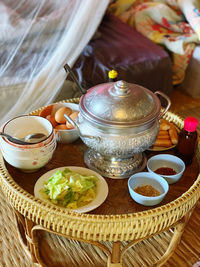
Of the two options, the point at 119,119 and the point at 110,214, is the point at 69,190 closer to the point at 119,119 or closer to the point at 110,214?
the point at 110,214

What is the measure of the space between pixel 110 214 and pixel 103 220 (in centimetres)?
7

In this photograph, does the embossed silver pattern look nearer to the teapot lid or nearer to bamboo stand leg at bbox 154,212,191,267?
the teapot lid

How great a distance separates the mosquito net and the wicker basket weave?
705 mm

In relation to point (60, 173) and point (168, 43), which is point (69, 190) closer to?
point (60, 173)

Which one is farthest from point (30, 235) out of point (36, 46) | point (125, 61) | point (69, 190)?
point (125, 61)

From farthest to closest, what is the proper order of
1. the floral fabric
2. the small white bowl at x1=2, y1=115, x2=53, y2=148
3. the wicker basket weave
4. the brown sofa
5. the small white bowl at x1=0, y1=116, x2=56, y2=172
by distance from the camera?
the floral fabric → the brown sofa → the small white bowl at x1=2, y1=115, x2=53, y2=148 → the small white bowl at x1=0, y1=116, x2=56, y2=172 → the wicker basket weave

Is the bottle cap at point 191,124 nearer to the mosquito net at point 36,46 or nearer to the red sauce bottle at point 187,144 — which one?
the red sauce bottle at point 187,144

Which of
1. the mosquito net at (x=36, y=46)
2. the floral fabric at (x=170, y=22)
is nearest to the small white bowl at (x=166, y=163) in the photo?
the mosquito net at (x=36, y=46)

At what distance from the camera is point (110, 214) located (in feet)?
2.72

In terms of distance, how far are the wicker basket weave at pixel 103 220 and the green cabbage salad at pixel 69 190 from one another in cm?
4

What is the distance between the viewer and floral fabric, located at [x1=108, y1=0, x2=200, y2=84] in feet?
6.39

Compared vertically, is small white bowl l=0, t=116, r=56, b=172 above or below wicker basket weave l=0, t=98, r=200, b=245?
above

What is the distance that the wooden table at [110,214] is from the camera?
2.51ft

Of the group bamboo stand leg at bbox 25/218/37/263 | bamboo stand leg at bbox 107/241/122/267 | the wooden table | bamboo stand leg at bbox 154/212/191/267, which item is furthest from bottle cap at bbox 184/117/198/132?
bamboo stand leg at bbox 25/218/37/263
